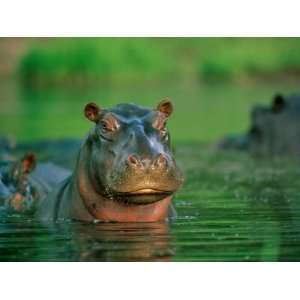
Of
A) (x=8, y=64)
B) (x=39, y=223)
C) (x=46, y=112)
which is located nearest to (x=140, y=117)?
(x=39, y=223)

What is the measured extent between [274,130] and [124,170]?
6.99 m

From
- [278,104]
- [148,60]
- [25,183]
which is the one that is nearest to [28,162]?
[25,183]

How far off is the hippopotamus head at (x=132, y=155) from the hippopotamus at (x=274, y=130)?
6073 mm

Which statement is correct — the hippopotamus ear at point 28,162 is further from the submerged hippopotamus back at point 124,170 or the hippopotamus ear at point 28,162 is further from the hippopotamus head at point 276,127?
the hippopotamus head at point 276,127

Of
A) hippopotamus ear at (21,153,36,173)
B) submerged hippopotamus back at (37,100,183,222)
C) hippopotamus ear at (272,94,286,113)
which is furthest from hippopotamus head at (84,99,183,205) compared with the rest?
hippopotamus ear at (272,94,286,113)

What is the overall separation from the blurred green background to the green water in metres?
1.27

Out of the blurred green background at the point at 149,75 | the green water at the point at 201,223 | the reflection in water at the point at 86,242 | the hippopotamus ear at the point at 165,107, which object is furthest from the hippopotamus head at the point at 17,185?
the blurred green background at the point at 149,75

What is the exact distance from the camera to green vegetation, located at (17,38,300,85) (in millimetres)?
19469

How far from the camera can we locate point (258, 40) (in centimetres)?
2084

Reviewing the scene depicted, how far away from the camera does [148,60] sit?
65.5 ft

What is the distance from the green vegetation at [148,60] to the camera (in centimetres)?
1947

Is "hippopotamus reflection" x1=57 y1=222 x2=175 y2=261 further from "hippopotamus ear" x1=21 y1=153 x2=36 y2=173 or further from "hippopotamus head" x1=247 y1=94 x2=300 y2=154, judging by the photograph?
"hippopotamus head" x1=247 y1=94 x2=300 y2=154
